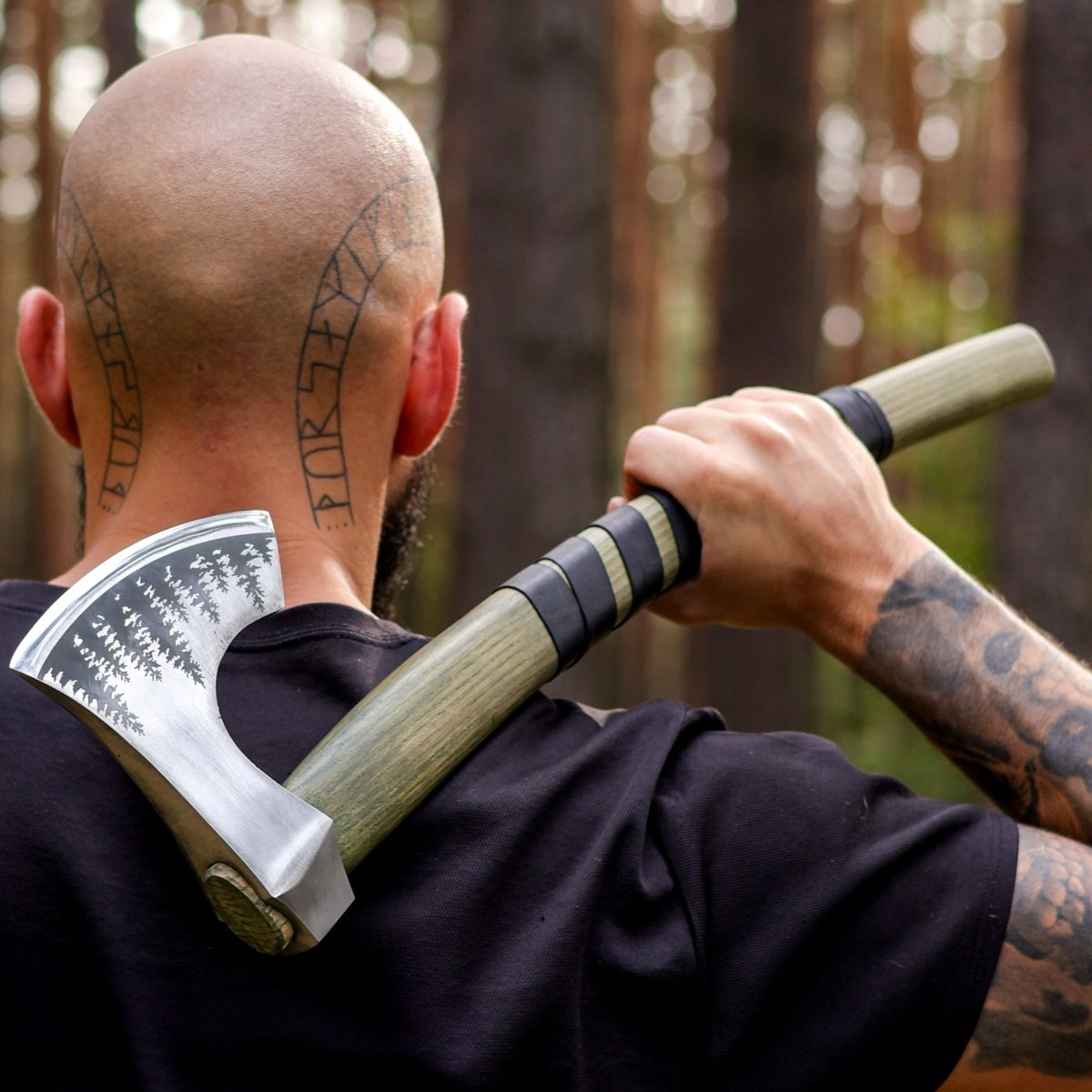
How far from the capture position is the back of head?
70.0 inches

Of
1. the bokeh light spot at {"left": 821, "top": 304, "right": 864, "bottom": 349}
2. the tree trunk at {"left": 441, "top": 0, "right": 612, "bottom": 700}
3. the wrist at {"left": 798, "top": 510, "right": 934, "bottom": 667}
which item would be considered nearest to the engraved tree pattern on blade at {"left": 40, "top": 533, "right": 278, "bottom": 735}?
the wrist at {"left": 798, "top": 510, "right": 934, "bottom": 667}

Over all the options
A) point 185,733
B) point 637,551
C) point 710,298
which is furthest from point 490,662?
point 710,298

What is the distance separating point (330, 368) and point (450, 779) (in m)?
0.63

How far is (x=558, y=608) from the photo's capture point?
1.76 metres

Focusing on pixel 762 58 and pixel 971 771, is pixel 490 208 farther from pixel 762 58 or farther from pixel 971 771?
pixel 971 771

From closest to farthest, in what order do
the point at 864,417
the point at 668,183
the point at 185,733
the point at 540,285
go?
the point at 185,733 < the point at 864,417 < the point at 540,285 < the point at 668,183

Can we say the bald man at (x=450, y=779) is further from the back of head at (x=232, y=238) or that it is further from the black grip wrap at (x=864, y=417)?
the black grip wrap at (x=864, y=417)

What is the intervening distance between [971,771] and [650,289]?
58.5 feet

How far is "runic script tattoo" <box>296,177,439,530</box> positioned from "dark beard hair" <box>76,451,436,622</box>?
188mm

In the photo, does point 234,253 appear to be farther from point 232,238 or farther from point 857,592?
point 857,592

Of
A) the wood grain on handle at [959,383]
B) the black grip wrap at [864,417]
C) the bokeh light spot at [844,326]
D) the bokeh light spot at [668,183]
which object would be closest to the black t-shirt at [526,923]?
the black grip wrap at [864,417]

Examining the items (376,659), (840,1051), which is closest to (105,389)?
(376,659)

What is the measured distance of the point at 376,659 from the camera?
5.54 ft

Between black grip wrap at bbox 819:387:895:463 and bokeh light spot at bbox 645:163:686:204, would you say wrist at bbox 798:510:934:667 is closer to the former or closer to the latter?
black grip wrap at bbox 819:387:895:463
